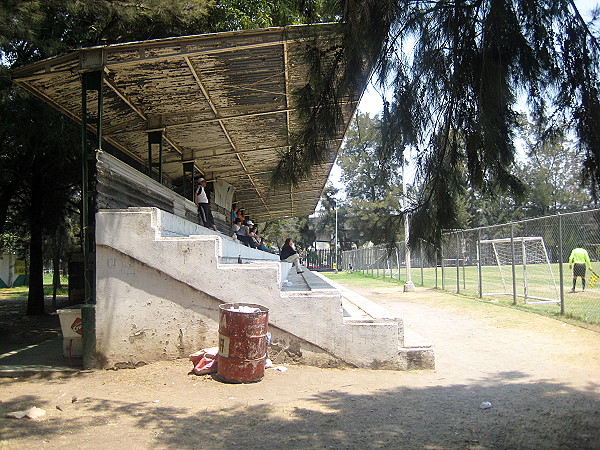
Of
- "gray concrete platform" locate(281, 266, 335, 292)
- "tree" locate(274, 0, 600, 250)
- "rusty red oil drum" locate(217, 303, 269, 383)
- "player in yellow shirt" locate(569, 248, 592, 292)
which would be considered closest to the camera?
"tree" locate(274, 0, 600, 250)

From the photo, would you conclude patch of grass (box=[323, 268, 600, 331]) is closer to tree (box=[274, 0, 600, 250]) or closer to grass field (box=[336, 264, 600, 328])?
grass field (box=[336, 264, 600, 328])

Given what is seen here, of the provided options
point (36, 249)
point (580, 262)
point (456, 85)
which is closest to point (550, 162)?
point (456, 85)

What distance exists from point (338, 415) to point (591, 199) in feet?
10.2

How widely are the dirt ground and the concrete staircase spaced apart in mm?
273

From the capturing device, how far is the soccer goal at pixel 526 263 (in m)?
14.6

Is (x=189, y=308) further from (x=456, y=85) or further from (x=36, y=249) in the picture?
(x=36, y=249)

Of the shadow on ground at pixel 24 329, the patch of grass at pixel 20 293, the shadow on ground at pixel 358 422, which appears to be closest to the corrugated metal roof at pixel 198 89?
the shadow on ground at pixel 358 422

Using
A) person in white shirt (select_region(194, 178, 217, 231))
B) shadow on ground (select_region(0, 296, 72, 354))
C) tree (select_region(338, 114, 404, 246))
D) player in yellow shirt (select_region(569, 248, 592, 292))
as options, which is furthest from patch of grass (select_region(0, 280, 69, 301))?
tree (select_region(338, 114, 404, 246))

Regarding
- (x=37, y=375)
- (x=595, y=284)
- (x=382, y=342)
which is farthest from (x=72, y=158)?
(x=595, y=284)

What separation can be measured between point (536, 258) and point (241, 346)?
40.4ft

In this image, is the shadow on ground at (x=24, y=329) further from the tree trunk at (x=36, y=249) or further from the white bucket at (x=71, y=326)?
the white bucket at (x=71, y=326)

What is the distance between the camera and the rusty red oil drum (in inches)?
256

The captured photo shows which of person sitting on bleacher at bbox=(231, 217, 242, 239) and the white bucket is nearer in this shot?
the white bucket

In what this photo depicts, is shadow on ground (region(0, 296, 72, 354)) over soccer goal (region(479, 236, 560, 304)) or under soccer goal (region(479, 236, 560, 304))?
under
